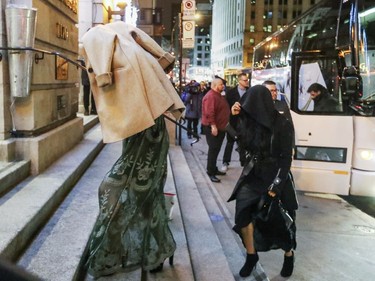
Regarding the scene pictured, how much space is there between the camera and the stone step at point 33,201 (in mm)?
3332

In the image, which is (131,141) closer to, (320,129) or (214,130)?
(320,129)

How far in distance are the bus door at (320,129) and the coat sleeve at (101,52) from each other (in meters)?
5.35

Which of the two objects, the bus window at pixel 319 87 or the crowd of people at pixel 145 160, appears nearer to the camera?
the crowd of people at pixel 145 160

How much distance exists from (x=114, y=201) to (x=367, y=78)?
5402 mm

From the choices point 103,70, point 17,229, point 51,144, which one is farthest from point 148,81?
point 51,144

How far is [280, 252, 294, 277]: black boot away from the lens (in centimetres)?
448

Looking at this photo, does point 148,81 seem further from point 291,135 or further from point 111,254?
point 291,135

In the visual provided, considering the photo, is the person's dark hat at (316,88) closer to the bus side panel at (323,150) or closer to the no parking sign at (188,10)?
the bus side panel at (323,150)

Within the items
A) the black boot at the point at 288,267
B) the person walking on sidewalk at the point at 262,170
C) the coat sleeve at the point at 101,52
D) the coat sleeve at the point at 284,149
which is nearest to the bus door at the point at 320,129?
the black boot at the point at 288,267

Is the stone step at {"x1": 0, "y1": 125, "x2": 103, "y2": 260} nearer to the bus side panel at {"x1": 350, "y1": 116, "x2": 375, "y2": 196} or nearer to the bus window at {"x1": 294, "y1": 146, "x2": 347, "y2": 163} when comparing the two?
the bus window at {"x1": 294, "y1": 146, "x2": 347, "y2": 163}

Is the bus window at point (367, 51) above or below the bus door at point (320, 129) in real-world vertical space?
above

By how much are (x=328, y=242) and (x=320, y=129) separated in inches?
96.9

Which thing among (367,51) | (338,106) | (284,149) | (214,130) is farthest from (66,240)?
(367,51)

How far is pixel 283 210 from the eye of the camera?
4.36m
